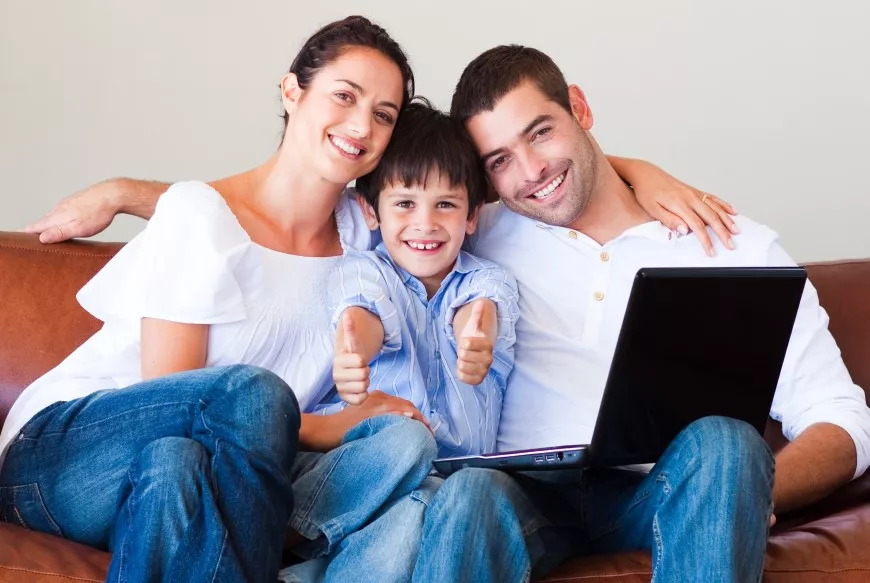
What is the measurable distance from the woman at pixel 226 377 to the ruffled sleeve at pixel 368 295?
0.16 ft

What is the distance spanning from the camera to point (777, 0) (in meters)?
3.07

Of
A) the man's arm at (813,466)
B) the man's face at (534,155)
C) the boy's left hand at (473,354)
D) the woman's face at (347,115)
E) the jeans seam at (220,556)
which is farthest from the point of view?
the man's face at (534,155)

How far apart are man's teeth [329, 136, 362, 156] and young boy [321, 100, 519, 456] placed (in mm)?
76

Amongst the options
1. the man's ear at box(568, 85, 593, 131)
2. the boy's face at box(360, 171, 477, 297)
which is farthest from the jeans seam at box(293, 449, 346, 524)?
the man's ear at box(568, 85, 593, 131)

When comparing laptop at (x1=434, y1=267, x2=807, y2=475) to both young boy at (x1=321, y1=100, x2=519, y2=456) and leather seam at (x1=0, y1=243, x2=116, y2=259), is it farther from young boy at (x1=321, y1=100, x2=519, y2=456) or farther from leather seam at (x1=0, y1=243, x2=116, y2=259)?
leather seam at (x1=0, y1=243, x2=116, y2=259)

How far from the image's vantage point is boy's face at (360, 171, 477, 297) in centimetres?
203

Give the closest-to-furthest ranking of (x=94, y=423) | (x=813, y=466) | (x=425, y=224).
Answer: (x=94, y=423) → (x=813, y=466) → (x=425, y=224)

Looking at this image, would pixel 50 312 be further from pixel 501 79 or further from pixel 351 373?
pixel 501 79

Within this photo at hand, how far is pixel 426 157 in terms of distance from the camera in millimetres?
2025

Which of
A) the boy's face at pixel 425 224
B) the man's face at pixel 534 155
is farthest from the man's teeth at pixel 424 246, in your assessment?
the man's face at pixel 534 155

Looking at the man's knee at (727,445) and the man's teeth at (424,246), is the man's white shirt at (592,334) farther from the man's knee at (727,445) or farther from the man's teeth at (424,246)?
the man's knee at (727,445)

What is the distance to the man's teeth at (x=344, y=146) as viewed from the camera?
200 cm

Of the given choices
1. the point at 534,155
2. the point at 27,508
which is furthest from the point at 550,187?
the point at 27,508

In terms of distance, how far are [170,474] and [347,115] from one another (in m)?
0.82
